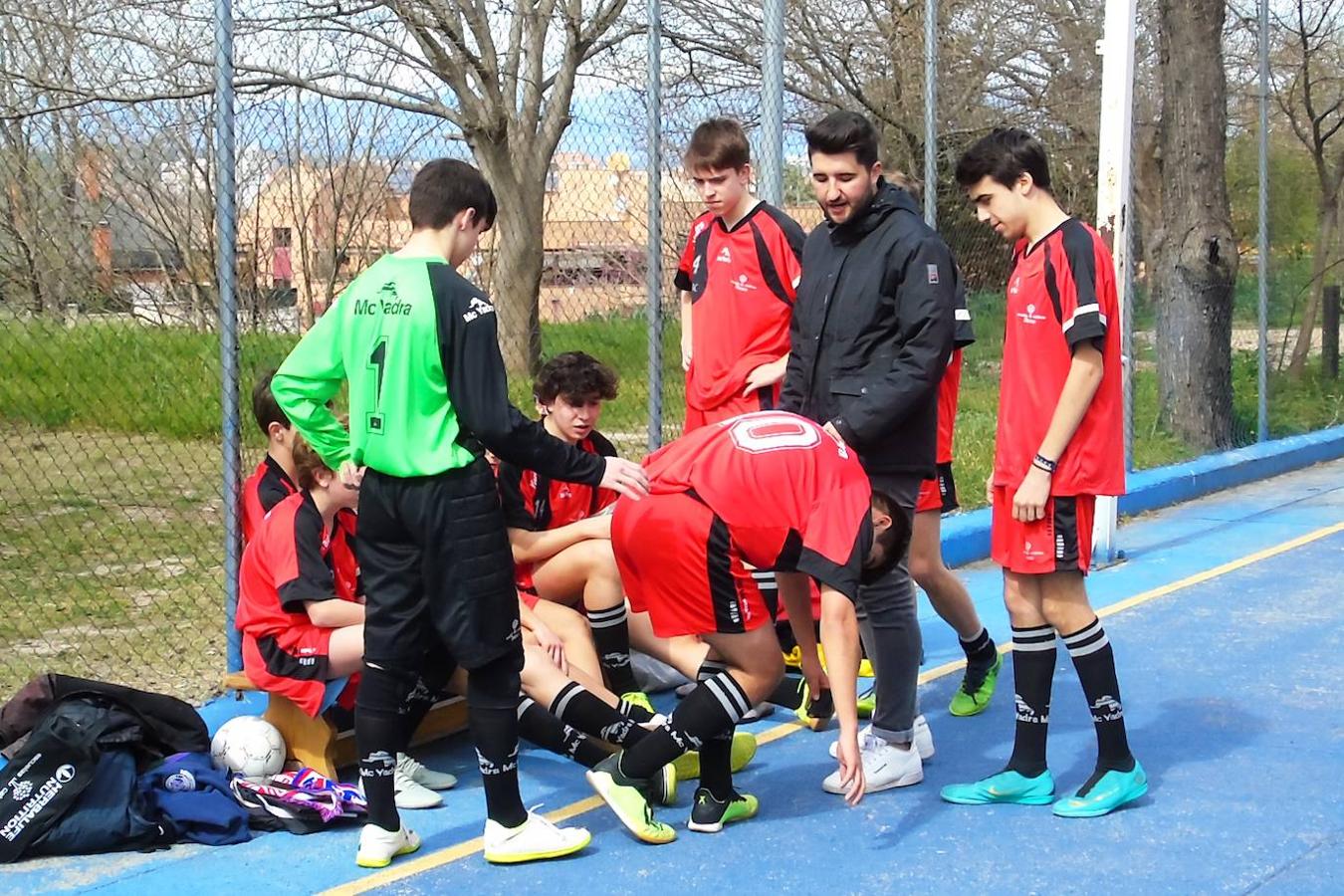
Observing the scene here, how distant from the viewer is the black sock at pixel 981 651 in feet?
18.9

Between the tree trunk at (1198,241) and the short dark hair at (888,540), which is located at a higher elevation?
the tree trunk at (1198,241)

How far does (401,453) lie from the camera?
4.14 metres

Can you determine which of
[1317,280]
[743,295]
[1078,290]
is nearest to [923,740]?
[1078,290]

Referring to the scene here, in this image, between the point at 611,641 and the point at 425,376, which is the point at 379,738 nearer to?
the point at 425,376

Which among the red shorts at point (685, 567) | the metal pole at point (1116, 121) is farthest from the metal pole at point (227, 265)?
the metal pole at point (1116, 121)

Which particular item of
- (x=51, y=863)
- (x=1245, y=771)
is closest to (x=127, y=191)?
(x=51, y=863)

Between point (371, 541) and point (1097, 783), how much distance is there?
2280 mm

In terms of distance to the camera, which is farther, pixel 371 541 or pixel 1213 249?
pixel 1213 249

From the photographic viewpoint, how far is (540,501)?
5.51m

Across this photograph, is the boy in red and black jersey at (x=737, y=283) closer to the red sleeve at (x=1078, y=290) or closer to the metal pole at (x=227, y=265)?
the red sleeve at (x=1078, y=290)

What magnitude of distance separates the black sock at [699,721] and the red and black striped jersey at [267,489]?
1.49 meters

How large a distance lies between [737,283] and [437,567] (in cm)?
206

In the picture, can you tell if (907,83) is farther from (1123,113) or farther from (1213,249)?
(1123,113)

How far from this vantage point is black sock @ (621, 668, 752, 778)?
14.4 feet
